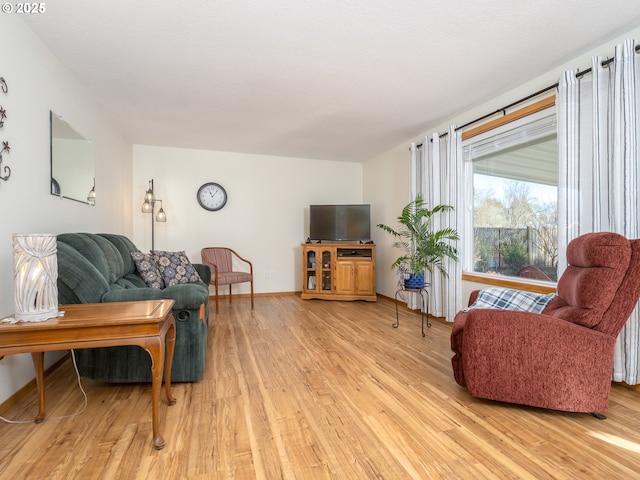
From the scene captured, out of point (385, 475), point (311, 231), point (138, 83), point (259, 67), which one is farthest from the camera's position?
point (311, 231)

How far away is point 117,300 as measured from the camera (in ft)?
6.25

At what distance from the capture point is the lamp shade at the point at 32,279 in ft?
4.75

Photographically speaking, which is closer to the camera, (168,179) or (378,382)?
(378,382)

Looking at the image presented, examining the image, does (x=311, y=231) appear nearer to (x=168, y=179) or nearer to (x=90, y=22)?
(x=168, y=179)

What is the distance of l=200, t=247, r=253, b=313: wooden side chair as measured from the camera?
444cm

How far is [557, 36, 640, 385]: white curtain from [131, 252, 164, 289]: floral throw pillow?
332 centimetres

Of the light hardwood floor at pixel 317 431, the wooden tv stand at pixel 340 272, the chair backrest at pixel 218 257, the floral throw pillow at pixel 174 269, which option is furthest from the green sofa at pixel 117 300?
the wooden tv stand at pixel 340 272

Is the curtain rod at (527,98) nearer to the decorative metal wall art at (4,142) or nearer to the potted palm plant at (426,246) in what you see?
the potted palm plant at (426,246)

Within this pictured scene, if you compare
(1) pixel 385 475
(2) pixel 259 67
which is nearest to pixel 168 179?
(2) pixel 259 67

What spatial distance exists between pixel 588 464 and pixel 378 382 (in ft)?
3.62

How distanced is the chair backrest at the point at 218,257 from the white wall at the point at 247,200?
252 millimetres

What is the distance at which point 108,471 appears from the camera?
4.45 feet

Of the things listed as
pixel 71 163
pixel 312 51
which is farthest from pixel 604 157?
pixel 71 163

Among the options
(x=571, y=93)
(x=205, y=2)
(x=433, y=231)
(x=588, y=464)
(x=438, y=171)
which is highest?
(x=205, y=2)
